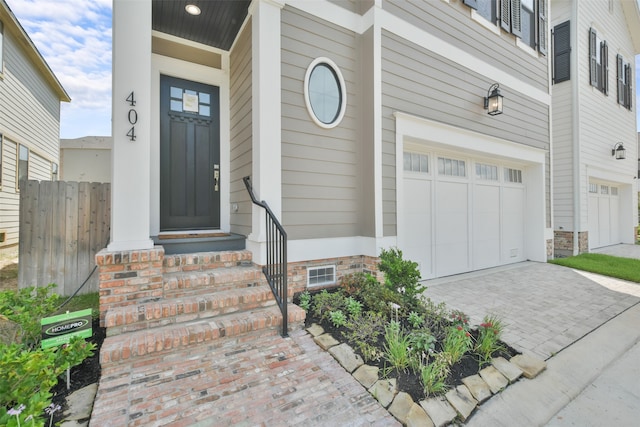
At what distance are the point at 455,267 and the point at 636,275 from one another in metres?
3.04

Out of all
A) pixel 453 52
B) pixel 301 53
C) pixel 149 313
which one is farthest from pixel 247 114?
pixel 453 52

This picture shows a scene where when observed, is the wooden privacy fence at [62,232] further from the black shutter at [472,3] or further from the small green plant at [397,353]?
the black shutter at [472,3]

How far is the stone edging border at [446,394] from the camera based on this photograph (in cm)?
169

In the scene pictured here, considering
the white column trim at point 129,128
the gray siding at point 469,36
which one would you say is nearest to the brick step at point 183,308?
the white column trim at point 129,128

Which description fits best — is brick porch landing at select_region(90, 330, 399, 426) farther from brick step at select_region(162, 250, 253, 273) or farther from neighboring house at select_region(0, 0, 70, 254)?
neighboring house at select_region(0, 0, 70, 254)

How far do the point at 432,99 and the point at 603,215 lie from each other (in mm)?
8151

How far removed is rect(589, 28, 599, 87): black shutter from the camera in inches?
292

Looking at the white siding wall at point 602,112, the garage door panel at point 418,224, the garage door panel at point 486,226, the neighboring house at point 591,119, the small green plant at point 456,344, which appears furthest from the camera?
the white siding wall at point 602,112

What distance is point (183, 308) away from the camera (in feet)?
7.86

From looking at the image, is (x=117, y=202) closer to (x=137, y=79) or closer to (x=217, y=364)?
(x=137, y=79)

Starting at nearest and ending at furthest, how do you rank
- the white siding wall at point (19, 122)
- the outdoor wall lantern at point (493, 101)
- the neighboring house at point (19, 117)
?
the outdoor wall lantern at point (493, 101) → the neighboring house at point (19, 117) → the white siding wall at point (19, 122)

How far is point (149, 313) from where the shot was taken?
229 centimetres

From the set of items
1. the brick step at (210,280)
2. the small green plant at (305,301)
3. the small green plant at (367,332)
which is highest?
the brick step at (210,280)

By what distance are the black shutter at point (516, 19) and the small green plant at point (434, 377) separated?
6.37 meters
